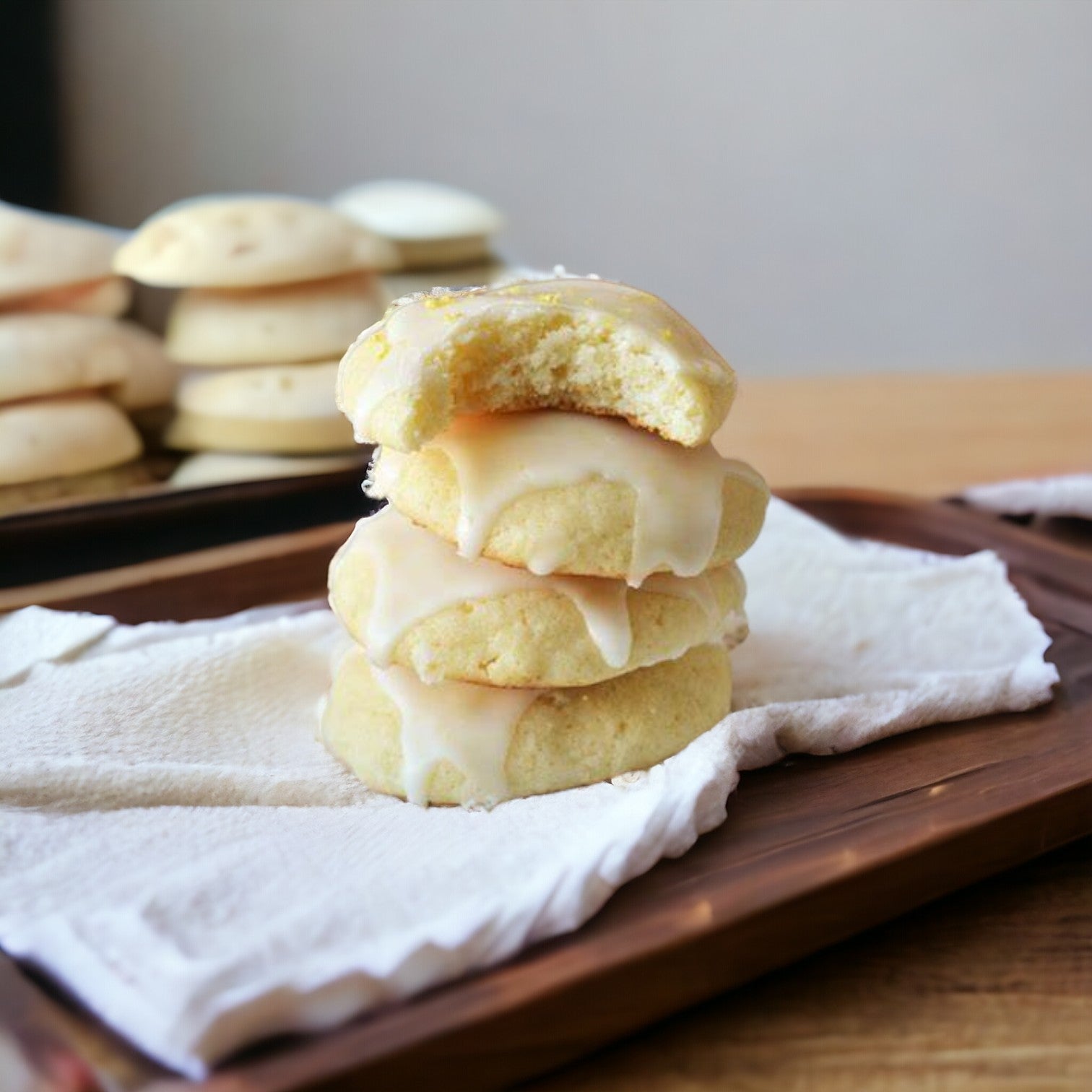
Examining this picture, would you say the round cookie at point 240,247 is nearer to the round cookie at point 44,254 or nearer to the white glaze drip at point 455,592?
the round cookie at point 44,254

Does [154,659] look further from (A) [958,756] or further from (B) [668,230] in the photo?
(B) [668,230]

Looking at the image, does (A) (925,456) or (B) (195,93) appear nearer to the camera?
(A) (925,456)

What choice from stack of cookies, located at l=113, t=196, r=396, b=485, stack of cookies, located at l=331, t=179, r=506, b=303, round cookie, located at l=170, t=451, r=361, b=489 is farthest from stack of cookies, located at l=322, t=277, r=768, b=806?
stack of cookies, located at l=331, t=179, r=506, b=303

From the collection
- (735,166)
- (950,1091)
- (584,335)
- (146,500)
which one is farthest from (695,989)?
(735,166)

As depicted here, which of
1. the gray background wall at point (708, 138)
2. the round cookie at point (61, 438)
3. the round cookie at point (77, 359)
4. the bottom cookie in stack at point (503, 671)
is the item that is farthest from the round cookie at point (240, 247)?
the gray background wall at point (708, 138)

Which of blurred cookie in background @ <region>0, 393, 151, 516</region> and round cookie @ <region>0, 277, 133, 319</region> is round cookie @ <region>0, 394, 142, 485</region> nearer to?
blurred cookie in background @ <region>0, 393, 151, 516</region>

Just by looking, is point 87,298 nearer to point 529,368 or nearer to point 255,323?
point 255,323
